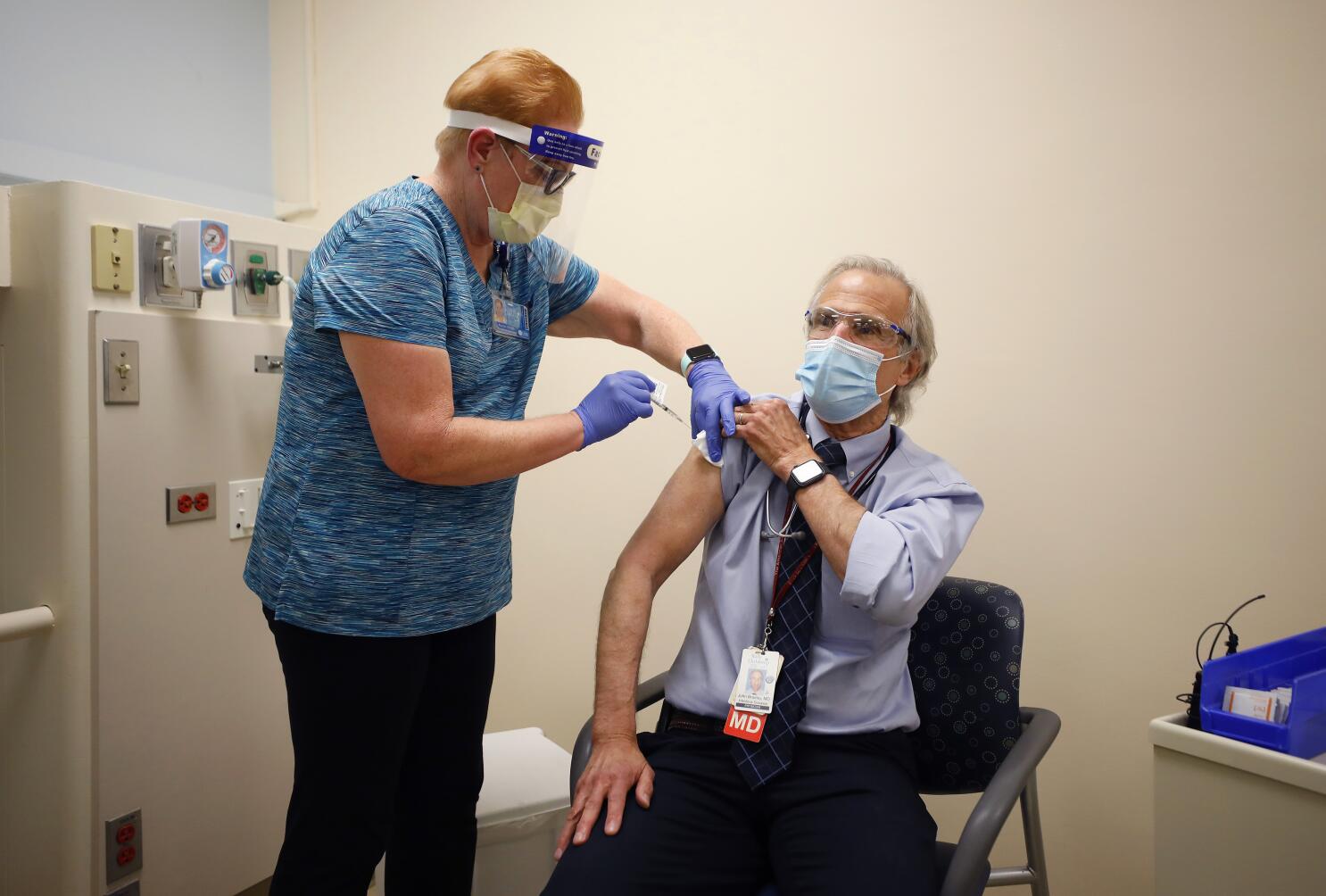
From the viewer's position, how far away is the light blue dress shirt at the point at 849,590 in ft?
4.41

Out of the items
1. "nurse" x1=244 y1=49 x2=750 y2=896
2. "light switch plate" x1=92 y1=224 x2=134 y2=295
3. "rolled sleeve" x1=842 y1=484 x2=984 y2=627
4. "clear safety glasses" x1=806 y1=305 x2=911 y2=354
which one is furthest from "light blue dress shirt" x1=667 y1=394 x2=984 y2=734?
"light switch plate" x1=92 y1=224 x2=134 y2=295

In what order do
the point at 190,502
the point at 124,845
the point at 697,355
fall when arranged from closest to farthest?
the point at 697,355 → the point at 124,845 → the point at 190,502

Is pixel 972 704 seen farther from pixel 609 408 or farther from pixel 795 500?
pixel 609 408

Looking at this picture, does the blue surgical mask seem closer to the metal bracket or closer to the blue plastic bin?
the blue plastic bin

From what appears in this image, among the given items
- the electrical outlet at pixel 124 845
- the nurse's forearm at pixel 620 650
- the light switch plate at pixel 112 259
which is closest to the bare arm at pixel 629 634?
the nurse's forearm at pixel 620 650

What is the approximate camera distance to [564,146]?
130 cm

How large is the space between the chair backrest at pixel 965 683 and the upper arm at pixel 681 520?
1.41 ft

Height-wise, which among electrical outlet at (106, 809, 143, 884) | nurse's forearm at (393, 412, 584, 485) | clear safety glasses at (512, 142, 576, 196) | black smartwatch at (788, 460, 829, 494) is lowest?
electrical outlet at (106, 809, 143, 884)

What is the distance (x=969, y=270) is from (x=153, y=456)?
A: 5.91ft

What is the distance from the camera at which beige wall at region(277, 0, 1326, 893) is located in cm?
170

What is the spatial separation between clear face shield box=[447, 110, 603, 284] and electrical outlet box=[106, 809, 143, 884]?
1480mm

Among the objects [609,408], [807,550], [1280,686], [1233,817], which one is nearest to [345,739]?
[609,408]

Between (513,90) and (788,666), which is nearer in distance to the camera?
(513,90)

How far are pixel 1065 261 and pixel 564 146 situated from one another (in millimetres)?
1142
